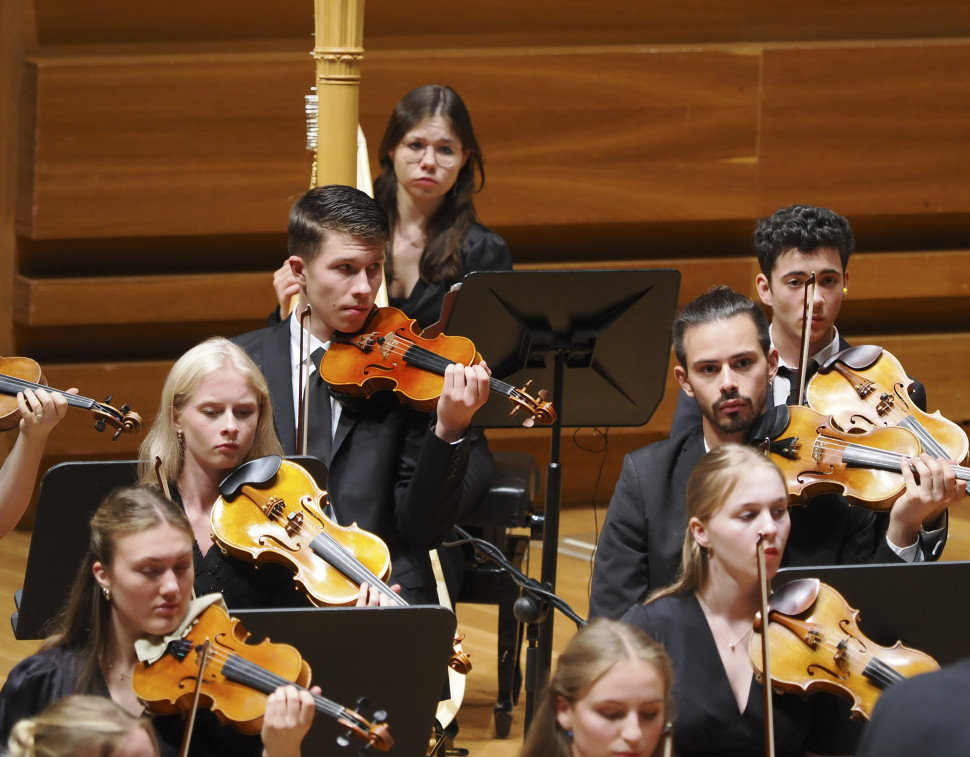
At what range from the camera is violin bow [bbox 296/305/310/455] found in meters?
2.41

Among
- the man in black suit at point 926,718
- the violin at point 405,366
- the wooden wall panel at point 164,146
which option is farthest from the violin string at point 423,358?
the wooden wall panel at point 164,146

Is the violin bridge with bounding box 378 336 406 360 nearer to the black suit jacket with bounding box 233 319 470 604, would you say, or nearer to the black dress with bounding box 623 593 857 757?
the black suit jacket with bounding box 233 319 470 604

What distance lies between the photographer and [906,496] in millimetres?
2133

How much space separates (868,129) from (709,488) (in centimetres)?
302

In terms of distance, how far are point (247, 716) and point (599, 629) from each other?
45cm

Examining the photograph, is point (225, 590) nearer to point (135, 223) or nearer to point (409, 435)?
point (409, 435)

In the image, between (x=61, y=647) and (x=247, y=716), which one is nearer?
(x=247, y=716)

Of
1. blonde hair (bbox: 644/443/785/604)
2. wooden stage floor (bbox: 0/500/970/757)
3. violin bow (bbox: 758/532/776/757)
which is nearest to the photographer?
violin bow (bbox: 758/532/776/757)

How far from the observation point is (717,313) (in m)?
2.33

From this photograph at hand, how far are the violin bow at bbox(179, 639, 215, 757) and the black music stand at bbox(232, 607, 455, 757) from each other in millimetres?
68

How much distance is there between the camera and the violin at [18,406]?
86.6 inches

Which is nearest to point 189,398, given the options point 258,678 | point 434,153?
point 258,678

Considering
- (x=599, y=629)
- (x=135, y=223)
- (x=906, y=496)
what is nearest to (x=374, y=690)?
(x=599, y=629)

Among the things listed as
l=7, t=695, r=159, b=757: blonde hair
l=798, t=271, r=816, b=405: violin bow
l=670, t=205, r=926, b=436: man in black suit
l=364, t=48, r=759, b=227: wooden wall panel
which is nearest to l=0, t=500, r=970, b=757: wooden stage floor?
l=670, t=205, r=926, b=436: man in black suit
